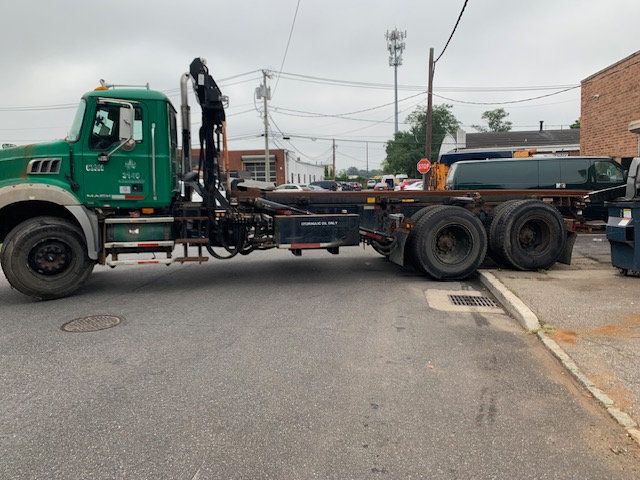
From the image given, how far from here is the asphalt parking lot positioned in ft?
10.3

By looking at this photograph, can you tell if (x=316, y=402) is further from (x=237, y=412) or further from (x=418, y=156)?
(x=418, y=156)

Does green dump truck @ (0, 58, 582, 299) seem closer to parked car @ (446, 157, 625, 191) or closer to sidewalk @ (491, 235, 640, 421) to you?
sidewalk @ (491, 235, 640, 421)

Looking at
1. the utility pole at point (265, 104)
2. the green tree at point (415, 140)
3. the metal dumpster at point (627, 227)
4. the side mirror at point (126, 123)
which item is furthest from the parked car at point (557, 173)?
the green tree at point (415, 140)

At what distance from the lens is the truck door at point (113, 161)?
754 centimetres

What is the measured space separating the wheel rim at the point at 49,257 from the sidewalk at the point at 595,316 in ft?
21.6

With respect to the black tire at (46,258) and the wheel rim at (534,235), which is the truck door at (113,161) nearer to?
the black tire at (46,258)

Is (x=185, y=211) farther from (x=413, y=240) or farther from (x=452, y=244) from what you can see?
(x=452, y=244)

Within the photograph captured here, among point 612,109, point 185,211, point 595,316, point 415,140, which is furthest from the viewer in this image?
point 415,140

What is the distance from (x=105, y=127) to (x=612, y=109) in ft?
55.3

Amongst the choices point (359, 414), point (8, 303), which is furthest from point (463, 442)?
point (8, 303)

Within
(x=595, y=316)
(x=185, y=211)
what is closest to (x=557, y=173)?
(x=595, y=316)

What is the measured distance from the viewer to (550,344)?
5125 millimetres

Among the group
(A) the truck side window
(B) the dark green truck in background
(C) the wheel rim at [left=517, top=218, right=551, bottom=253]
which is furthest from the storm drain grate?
(B) the dark green truck in background

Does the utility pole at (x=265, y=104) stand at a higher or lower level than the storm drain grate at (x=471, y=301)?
higher
